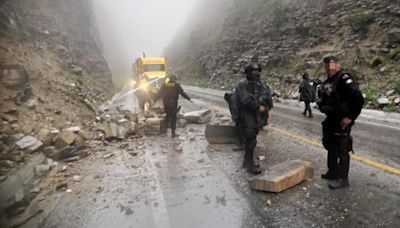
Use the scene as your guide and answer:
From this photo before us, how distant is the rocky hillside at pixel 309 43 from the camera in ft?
55.6

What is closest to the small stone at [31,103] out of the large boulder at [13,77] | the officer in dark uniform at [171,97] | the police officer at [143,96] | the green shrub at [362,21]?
the large boulder at [13,77]

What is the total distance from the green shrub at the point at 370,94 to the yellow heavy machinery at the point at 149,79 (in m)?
10.2

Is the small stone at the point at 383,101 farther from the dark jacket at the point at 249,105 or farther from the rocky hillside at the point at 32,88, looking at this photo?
the rocky hillside at the point at 32,88

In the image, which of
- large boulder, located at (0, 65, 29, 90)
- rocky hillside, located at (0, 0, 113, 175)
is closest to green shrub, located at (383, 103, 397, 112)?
rocky hillside, located at (0, 0, 113, 175)

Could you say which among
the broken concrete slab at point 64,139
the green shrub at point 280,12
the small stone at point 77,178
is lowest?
the small stone at point 77,178

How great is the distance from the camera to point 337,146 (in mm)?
4867

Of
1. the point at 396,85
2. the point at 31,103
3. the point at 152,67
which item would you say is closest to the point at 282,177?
the point at 31,103

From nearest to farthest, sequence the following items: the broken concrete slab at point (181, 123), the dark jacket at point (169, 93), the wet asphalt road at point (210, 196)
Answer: the wet asphalt road at point (210, 196)
the dark jacket at point (169, 93)
the broken concrete slab at point (181, 123)

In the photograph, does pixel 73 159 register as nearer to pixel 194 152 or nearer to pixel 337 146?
pixel 194 152

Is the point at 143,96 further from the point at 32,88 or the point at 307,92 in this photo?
the point at 307,92

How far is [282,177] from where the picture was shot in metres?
5.00

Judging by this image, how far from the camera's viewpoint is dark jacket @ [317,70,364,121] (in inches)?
176

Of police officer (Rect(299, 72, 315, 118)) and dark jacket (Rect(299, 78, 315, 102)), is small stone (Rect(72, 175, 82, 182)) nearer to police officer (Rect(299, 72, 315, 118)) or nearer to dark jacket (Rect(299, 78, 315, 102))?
police officer (Rect(299, 72, 315, 118))

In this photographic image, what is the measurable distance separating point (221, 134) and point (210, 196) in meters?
3.67
